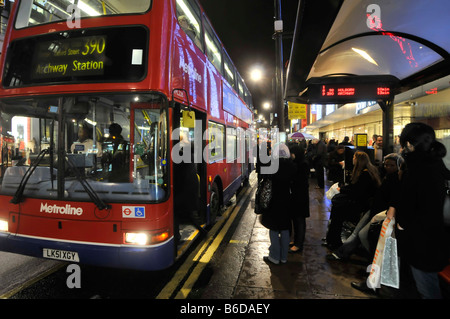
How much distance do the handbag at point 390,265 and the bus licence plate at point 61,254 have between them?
354 cm

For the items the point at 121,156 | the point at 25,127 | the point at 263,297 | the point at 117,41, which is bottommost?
the point at 263,297

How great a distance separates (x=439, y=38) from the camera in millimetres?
5188

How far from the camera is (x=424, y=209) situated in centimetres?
248

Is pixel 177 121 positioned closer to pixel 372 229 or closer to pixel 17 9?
pixel 17 9

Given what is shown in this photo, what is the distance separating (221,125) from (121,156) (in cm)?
339

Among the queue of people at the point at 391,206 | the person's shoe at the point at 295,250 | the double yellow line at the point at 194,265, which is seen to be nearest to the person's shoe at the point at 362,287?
the queue of people at the point at 391,206

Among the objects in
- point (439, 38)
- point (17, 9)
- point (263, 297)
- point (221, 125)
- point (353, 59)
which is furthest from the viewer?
point (353, 59)

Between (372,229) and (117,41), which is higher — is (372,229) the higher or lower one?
the lower one

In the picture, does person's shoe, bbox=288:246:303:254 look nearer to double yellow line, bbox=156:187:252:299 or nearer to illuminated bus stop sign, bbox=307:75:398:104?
double yellow line, bbox=156:187:252:299

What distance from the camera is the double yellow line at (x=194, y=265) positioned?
3404mm

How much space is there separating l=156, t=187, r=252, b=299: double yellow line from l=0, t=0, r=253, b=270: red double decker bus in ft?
1.32

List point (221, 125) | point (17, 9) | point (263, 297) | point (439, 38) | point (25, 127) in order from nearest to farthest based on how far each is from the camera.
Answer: point (263, 297), point (25, 127), point (17, 9), point (439, 38), point (221, 125)

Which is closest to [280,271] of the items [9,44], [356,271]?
[356,271]

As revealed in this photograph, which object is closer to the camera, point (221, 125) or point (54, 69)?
point (54, 69)
